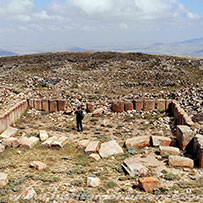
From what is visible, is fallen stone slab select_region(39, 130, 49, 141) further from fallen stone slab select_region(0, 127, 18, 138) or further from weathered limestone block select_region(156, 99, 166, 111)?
weathered limestone block select_region(156, 99, 166, 111)

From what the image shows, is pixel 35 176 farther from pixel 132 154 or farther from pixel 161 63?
pixel 161 63

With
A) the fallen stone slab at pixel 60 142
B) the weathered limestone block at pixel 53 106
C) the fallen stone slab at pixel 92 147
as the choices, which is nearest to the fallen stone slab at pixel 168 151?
the fallen stone slab at pixel 92 147

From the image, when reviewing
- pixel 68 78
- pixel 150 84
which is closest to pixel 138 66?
pixel 150 84

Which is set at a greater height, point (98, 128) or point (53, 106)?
point (53, 106)

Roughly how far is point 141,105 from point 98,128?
15.5 feet

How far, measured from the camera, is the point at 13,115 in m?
14.2

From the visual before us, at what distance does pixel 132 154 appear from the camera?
32.5ft

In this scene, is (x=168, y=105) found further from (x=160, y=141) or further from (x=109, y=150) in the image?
(x=109, y=150)

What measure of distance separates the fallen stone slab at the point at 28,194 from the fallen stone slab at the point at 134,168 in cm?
324

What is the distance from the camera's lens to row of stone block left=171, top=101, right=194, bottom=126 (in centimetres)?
1224

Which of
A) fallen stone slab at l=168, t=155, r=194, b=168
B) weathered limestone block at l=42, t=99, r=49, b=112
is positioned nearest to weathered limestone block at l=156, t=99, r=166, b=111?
weathered limestone block at l=42, t=99, r=49, b=112

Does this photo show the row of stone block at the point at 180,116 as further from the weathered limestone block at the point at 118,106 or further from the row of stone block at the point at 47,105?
the row of stone block at the point at 47,105

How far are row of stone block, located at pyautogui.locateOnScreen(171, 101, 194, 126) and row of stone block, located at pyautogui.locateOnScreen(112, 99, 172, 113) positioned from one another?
2.20 ft

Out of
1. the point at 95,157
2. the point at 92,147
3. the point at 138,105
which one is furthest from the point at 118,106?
the point at 95,157
